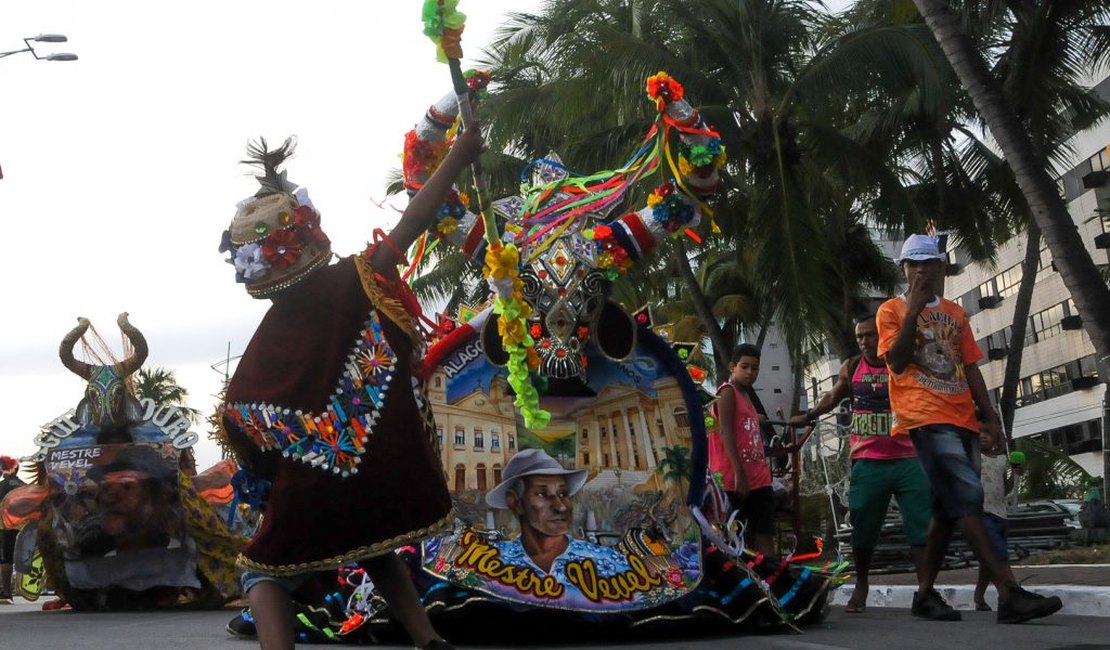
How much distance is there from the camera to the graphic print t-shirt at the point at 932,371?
22.4 ft

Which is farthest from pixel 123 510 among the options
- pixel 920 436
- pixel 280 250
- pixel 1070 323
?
pixel 1070 323

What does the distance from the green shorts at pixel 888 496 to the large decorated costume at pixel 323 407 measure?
12.5ft

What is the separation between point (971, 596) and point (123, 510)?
738cm

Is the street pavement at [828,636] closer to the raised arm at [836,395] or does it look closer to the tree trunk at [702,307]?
the raised arm at [836,395]

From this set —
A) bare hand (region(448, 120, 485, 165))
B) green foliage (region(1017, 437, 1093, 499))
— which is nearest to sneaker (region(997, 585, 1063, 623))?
bare hand (region(448, 120, 485, 165))

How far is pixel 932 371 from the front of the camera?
691 cm

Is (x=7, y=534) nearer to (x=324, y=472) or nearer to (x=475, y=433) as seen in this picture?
(x=475, y=433)

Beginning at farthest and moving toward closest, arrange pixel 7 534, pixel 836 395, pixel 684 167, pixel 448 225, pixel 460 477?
pixel 7 534
pixel 836 395
pixel 448 225
pixel 684 167
pixel 460 477

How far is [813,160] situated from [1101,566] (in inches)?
441

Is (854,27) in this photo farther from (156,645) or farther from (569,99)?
(156,645)

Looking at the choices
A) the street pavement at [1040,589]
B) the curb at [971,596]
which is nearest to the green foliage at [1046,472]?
the street pavement at [1040,589]

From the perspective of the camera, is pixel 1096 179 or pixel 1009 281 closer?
pixel 1096 179

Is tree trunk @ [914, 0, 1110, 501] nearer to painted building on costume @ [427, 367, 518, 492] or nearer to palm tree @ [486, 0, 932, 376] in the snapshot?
painted building on costume @ [427, 367, 518, 492]

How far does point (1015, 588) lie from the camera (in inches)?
260
